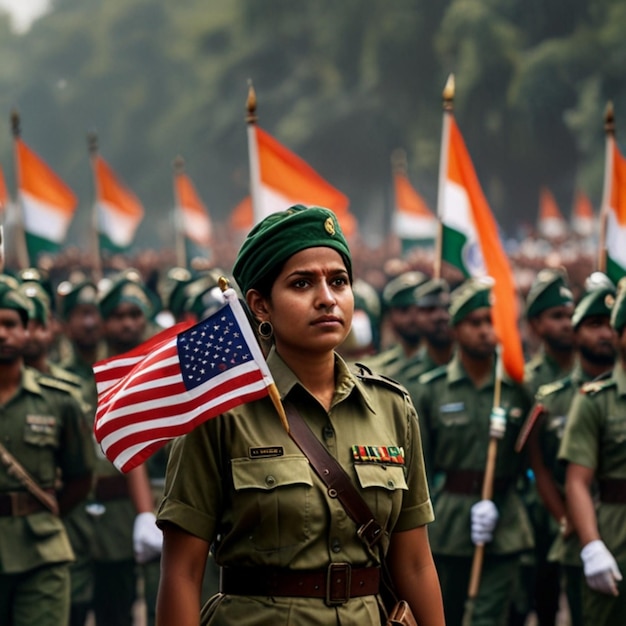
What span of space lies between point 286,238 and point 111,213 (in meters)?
13.0

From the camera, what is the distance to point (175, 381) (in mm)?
4363

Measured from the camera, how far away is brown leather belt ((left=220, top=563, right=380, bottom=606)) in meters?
4.11

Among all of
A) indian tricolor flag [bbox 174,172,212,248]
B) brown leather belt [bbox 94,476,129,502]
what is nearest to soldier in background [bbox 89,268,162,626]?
brown leather belt [bbox 94,476,129,502]

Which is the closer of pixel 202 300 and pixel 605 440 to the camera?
pixel 605 440

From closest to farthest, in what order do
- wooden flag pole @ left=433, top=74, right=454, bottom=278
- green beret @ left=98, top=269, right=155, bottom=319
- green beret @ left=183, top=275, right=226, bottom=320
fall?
wooden flag pole @ left=433, top=74, right=454, bottom=278 < green beret @ left=98, top=269, right=155, bottom=319 < green beret @ left=183, top=275, right=226, bottom=320

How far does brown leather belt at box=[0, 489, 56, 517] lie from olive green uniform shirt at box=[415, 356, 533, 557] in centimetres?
229

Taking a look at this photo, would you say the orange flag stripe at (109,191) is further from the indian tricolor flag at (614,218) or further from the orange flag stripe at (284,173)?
the indian tricolor flag at (614,218)

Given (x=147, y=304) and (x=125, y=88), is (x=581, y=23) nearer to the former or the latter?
(x=147, y=304)

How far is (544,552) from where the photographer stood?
9.21 meters

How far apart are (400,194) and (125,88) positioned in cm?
5828

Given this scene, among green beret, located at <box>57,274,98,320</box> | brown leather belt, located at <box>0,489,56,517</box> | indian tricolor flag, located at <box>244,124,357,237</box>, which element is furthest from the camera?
green beret, located at <box>57,274,98,320</box>

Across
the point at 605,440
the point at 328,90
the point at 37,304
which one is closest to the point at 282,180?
the point at 37,304

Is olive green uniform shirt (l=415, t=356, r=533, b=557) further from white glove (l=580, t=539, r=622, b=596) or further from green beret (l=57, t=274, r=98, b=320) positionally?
green beret (l=57, t=274, r=98, b=320)

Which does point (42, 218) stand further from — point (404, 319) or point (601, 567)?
point (601, 567)
